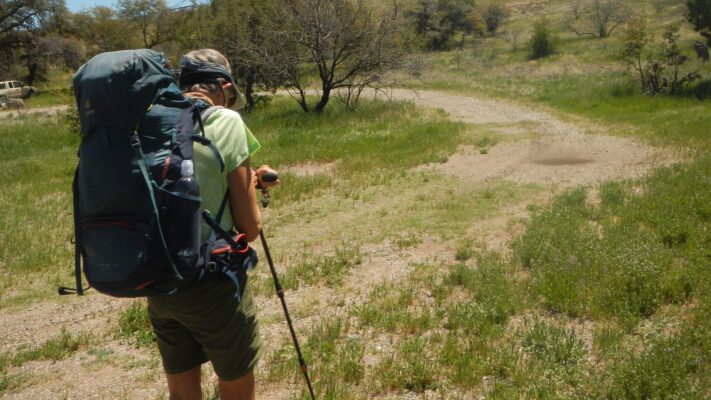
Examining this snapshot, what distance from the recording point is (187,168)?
2291 millimetres

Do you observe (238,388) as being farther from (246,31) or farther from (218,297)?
(246,31)

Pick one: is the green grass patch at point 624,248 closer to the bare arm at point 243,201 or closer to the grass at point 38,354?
the bare arm at point 243,201

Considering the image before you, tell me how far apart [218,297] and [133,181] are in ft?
2.30

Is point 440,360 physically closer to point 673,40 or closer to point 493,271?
point 493,271

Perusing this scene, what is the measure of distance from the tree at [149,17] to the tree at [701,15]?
34.2 metres

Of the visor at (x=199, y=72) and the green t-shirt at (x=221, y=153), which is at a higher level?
the visor at (x=199, y=72)

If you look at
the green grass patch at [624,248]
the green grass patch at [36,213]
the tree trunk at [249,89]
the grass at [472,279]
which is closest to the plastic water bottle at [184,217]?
the grass at [472,279]

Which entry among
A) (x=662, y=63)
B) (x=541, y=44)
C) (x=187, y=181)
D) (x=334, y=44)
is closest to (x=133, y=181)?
(x=187, y=181)

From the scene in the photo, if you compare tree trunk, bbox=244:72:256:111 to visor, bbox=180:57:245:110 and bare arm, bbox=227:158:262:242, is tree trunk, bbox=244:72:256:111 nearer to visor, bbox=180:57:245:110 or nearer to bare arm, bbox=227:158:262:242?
visor, bbox=180:57:245:110

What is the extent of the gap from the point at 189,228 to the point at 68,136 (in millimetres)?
20639

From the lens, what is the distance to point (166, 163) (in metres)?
2.25

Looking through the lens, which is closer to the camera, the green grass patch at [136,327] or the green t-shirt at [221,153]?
the green t-shirt at [221,153]

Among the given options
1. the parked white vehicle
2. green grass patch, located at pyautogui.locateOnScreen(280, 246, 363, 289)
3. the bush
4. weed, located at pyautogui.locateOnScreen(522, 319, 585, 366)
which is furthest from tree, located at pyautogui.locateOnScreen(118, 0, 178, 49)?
weed, located at pyautogui.locateOnScreen(522, 319, 585, 366)

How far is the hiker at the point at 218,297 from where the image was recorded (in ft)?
8.27
